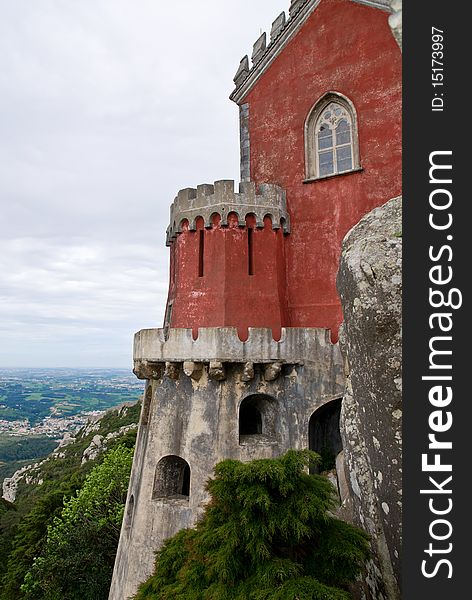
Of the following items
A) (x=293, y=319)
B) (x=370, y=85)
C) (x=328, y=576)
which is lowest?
(x=328, y=576)

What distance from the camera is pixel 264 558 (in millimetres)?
5746

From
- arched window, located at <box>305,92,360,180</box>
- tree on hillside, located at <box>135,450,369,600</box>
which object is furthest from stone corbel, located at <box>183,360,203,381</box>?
arched window, located at <box>305,92,360,180</box>

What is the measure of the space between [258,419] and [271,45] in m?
12.1

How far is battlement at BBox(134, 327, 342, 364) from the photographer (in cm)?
1184

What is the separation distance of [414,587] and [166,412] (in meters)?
8.93

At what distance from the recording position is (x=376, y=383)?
5969 mm

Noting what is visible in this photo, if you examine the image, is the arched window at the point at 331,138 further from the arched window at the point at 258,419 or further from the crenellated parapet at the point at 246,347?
the arched window at the point at 258,419

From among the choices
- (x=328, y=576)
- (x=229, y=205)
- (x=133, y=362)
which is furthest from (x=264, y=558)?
(x=229, y=205)

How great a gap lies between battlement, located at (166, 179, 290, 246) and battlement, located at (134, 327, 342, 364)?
3.42 metres

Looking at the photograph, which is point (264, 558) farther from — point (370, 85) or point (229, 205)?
point (370, 85)

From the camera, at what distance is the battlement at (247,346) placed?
11844 mm

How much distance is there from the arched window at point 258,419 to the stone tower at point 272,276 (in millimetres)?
49

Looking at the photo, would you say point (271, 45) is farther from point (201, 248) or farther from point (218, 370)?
point (218, 370)

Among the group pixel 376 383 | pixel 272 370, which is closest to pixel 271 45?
pixel 272 370
